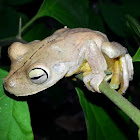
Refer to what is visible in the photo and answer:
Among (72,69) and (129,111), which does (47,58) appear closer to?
(72,69)

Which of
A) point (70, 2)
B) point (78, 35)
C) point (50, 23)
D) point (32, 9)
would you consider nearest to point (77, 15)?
point (70, 2)

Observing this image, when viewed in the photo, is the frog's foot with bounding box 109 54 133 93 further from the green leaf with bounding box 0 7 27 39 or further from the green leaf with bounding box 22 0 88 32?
the green leaf with bounding box 0 7 27 39

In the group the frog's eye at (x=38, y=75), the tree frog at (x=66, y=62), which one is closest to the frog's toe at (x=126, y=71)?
the tree frog at (x=66, y=62)

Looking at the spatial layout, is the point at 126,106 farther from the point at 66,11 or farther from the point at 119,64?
the point at 66,11

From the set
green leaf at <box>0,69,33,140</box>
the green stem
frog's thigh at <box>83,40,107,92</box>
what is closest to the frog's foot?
frog's thigh at <box>83,40,107,92</box>

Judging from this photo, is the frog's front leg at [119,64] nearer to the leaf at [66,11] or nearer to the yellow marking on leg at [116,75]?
the yellow marking on leg at [116,75]
